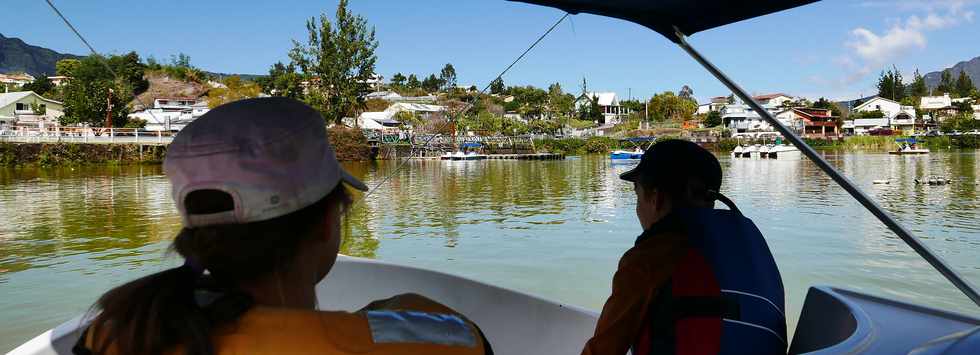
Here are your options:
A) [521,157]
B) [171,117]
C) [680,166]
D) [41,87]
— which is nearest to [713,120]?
[521,157]

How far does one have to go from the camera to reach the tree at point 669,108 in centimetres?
9612

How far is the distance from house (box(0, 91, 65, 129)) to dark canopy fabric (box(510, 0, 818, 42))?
46.3 m

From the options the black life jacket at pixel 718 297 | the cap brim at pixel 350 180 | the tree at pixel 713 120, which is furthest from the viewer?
the tree at pixel 713 120

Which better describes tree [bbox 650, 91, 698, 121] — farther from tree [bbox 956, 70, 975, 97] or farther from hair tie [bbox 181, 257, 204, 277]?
hair tie [bbox 181, 257, 204, 277]

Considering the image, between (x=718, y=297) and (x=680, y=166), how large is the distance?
33 centimetres

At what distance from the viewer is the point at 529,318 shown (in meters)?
2.28

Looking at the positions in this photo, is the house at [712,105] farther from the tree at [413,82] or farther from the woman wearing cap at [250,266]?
the woman wearing cap at [250,266]

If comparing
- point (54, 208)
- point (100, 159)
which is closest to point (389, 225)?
point (54, 208)

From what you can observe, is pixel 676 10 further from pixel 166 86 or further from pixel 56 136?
pixel 166 86

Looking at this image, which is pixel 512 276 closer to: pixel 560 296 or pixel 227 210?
pixel 560 296

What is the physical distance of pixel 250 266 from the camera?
2.24 feet

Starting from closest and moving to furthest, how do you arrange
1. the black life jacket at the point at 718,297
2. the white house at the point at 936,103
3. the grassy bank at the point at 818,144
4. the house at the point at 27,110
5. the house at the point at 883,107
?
the black life jacket at the point at 718,297, the house at the point at 27,110, the grassy bank at the point at 818,144, the white house at the point at 936,103, the house at the point at 883,107

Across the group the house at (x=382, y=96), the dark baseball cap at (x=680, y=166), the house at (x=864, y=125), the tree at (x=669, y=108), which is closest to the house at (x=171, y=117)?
the dark baseball cap at (x=680, y=166)

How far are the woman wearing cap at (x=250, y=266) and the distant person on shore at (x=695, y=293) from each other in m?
0.73
